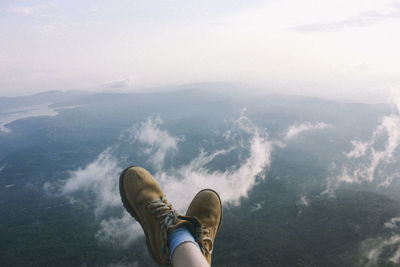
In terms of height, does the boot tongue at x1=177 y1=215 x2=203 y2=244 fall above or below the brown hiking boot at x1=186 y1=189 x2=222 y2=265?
below

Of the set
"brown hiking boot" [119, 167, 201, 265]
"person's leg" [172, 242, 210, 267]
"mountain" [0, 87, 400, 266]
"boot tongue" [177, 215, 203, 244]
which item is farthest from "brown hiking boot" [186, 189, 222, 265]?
"mountain" [0, 87, 400, 266]

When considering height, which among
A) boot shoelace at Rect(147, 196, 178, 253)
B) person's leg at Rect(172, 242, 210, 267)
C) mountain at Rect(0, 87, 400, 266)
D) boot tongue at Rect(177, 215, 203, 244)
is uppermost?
mountain at Rect(0, 87, 400, 266)

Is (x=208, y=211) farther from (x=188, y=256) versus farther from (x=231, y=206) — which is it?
(x=231, y=206)

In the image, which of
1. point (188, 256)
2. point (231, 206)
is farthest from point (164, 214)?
point (231, 206)

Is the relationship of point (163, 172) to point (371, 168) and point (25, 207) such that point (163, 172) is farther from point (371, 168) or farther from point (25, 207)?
point (371, 168)

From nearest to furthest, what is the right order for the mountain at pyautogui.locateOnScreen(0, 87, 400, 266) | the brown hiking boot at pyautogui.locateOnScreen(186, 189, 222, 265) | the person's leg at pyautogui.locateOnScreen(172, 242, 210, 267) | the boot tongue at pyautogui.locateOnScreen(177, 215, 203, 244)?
the person's leg at pyautogui.locateOnScreen(172, 242, 210, 267), the boot tongue at pyautogui.locateOnScreen(177, 215, 203, 244), the brown hiking boot at pyautogui.locateOnScreen(186, 189, 222, 265), the mountain at pyautogui.locateOnScreen(0, 87, 400, 266)

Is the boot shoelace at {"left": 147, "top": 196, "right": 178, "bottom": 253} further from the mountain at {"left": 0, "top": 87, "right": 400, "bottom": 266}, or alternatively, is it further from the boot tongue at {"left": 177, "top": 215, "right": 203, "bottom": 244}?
the mountain at {"left": 0, "top": 87, "right": 400, "bottom": 266}
